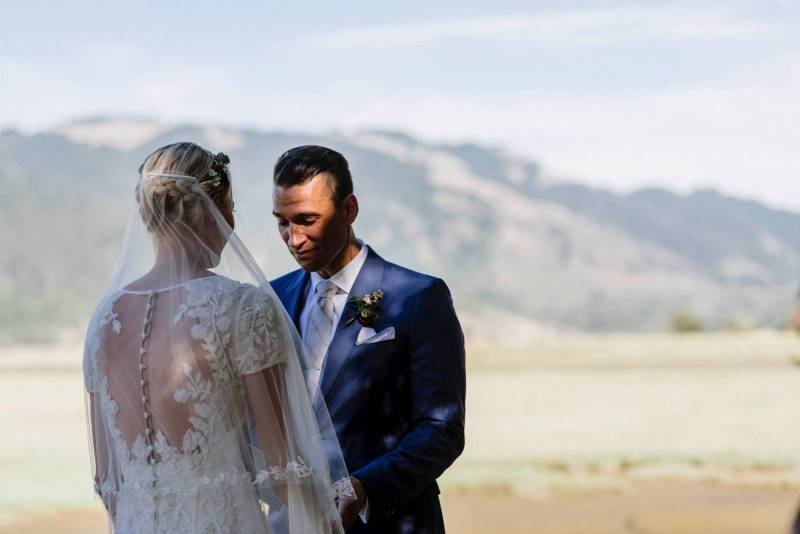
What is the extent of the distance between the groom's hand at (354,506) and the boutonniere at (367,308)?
51 cm

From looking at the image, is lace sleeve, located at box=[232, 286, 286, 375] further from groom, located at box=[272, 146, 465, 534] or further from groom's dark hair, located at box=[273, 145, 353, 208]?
groom's dark hair, located at box=[273, 145, 353, 208]

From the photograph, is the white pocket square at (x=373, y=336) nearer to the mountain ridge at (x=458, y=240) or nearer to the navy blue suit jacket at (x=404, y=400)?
the navy blue suit jacket at (x=404, y=400)

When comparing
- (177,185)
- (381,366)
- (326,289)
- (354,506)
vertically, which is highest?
(177,185)

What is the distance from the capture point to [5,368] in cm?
4978

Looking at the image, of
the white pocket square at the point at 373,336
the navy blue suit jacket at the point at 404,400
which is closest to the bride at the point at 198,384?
the navy blue suit jacket at the point at 404,400

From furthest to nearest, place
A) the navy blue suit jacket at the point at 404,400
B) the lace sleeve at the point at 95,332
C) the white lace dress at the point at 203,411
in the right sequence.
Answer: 1. the navy blue suit jacket at the point at 404,400
2. the lace sleeve at the point at 95,332
3. the white lace dress at the point at 203,411

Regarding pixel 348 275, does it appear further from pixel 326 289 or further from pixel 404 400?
pixel 404 400

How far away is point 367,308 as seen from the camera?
3918 mm

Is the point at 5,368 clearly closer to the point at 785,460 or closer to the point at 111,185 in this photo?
the point at 785,460

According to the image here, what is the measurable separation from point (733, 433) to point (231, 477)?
80.3ft

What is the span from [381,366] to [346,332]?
0.16 meters

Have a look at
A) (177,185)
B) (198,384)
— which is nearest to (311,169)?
(177,185)

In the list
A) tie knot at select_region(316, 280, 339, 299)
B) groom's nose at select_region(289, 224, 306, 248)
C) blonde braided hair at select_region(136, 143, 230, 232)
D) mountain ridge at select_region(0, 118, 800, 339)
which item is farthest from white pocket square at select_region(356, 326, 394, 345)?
mountain ridge at select_region(0, 118, 800, 339)

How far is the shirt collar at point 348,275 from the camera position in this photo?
404 cm
